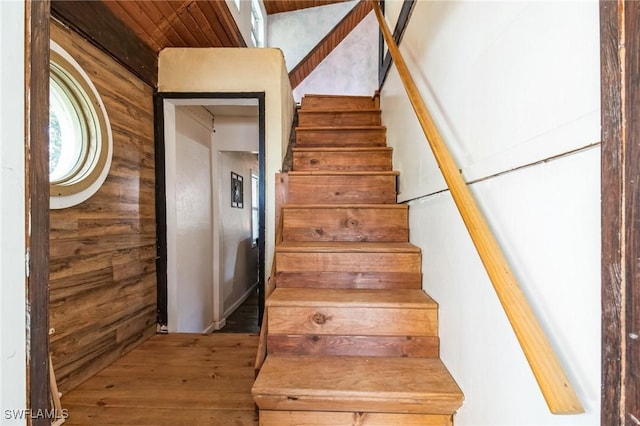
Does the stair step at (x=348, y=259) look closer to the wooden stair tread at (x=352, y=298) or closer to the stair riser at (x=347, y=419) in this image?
the wooden stair tread at (x=352, y=298)

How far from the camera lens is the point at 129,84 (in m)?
1.88

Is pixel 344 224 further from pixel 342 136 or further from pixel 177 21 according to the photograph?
pixel 177 21

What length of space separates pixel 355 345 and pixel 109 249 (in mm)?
1383

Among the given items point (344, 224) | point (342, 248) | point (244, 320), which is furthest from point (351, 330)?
point (244, 320)

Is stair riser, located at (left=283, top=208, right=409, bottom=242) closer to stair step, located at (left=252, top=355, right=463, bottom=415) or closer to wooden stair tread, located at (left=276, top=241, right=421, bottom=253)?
wooden stair tread, located at (left=276, top=241, right=421, bottom=253)

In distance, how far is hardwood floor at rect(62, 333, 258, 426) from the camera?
1238 millimetres

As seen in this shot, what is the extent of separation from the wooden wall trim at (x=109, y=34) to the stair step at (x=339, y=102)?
1464mm

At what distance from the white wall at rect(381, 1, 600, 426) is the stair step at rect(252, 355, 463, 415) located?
0.08 m

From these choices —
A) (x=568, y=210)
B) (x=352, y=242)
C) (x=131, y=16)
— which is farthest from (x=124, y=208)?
(x=568, y=210)

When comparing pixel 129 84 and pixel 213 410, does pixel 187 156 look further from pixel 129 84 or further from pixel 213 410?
pixel 213 410

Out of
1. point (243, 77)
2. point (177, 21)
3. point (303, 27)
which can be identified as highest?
point (303, 27)

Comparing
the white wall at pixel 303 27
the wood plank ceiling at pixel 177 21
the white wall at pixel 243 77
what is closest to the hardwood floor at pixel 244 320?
the white wall at pixel 243 77

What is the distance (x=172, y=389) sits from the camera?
1423 millimetres

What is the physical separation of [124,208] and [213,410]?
1235mm
